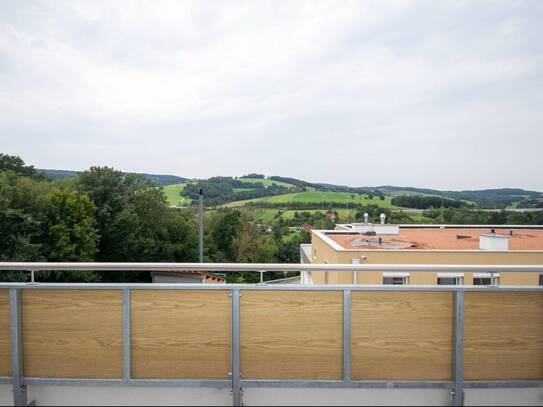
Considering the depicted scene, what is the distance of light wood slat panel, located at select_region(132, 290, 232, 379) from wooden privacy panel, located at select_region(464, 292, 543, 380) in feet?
4.87

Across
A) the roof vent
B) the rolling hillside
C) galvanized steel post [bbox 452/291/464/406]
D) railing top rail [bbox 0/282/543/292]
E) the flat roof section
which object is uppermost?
the rolling hillside

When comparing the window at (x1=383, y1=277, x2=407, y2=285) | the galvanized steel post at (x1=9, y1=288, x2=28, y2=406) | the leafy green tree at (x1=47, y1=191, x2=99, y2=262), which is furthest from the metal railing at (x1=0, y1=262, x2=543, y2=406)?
the leafy green tree at (x1=47, y1=191, x2=99, y2=262)

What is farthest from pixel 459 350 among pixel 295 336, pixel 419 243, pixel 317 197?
pixel 317 197

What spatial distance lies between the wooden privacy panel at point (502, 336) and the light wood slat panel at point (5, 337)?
281cm

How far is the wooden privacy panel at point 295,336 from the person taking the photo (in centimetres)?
237

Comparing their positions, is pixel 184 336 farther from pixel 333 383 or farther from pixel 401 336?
pixel 401 336

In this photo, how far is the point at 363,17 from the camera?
10453mm

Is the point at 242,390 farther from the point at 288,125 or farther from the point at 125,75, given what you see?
the point at 288,125

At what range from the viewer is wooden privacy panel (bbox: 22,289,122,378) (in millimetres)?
2391

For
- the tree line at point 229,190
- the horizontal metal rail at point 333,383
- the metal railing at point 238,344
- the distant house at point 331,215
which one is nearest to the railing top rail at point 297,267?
the metal railing at point 238,344

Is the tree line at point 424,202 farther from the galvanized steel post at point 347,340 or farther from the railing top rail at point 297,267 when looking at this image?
the galvanized steel post at point 347,340

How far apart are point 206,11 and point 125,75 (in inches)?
505

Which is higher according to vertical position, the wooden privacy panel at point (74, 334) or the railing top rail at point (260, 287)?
the railing top rail at point (260, 287)

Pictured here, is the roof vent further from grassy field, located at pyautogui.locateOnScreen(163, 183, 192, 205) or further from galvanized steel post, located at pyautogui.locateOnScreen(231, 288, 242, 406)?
grassy field, located at pyautogui.locateOnScreen(163, 183, 192, 205)
